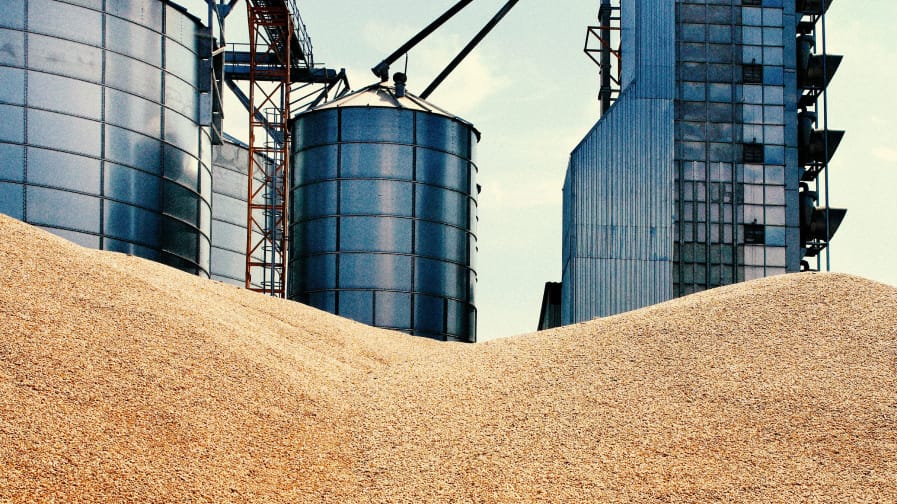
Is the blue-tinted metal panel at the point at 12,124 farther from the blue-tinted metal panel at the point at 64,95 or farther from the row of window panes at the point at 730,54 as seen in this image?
the row of window panes at the point at 730,54

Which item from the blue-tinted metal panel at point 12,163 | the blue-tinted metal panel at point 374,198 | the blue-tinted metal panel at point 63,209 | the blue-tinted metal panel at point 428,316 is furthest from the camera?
the blue-tinted metal panel at point 374,198

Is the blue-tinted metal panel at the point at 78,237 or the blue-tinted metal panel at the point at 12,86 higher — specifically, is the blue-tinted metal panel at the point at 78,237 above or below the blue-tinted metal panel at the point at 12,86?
below

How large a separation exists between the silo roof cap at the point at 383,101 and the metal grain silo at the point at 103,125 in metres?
4.72

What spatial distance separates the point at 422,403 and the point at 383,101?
17.8m

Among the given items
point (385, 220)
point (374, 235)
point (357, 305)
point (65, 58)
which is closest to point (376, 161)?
point (385, 220)

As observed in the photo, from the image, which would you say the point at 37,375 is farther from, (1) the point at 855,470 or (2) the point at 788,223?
(2) the point at 788,223

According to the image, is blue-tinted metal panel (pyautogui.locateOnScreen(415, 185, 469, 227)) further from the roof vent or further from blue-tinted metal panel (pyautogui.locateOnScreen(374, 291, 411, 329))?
the roof vent

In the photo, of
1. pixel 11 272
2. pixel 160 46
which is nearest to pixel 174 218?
pixel 160 46

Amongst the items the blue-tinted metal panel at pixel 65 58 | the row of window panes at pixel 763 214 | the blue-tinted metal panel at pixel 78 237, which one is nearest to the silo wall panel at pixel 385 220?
the blue-tinted metal panel at pixel 78 237

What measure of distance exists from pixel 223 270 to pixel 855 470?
101 ft

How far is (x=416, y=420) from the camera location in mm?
16844

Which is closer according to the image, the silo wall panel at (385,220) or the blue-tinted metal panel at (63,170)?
the blue-tinted metal panel at (63,170)

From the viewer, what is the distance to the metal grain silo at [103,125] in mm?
27297

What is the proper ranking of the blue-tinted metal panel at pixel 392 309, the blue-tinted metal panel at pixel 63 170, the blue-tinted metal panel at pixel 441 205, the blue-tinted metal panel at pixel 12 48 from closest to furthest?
the blue-tinted metal panel at pixel 63 170 < the blue-tinted metal panel at pixel 12 48 < the blue-tinted metal panel at pixel 392 309 < the blue-tinted metal panel at pixel 441 205
